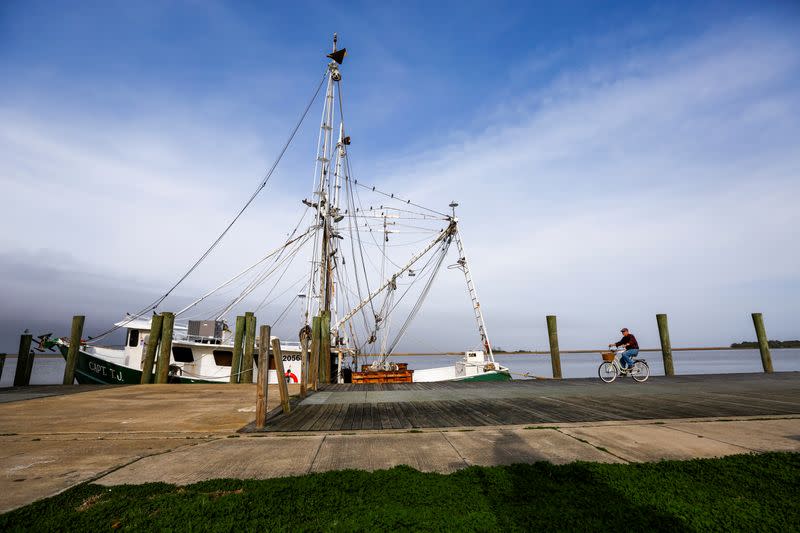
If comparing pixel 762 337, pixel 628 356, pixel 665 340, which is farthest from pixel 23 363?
pixel 762 337

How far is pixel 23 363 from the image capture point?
53.2 ft

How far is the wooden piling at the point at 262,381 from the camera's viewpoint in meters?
6.82

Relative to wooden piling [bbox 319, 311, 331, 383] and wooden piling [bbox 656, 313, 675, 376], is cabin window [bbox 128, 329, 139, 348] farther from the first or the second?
wooden piling [bbox 656, 313, 675, 376]

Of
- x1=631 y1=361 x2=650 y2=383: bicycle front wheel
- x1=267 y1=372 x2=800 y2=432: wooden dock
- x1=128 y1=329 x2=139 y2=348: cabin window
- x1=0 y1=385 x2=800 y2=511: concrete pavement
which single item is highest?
x1=128 y1=329 x2=139 y2=348: cabin window

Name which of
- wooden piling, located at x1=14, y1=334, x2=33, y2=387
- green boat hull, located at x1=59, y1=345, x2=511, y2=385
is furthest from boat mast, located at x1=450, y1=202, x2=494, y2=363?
wooden piling, located at x1=14, y1=334, x2=33, y2=387

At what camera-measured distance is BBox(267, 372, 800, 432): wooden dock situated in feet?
22.9

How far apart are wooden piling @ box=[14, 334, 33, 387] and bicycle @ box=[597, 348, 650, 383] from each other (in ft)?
77.7

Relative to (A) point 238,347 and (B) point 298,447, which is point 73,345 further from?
(B) point 298,447

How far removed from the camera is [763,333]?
67.2ft

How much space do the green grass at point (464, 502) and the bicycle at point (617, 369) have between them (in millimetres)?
11075

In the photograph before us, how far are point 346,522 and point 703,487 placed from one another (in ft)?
10.9

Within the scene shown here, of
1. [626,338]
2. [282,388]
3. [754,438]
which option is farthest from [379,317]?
[754,438]

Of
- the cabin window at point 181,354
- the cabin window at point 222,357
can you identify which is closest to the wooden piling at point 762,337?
the cabin window at point 222,357

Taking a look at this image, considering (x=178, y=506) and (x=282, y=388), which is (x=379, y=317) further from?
(x=178, y=506)
